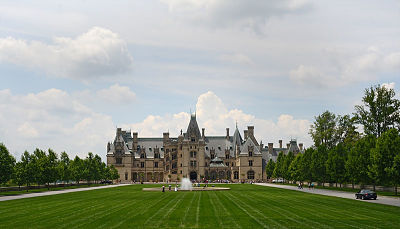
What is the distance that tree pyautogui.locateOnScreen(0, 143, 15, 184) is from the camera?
190 feet

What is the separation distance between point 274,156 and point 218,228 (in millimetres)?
142623

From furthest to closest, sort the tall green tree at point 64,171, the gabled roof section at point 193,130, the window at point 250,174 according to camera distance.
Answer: the gabled roof section at point 193,130 < the window at point 250,174 < the tall green tree at point 64,171

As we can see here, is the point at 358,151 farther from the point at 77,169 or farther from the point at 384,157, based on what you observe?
the point at 77,169

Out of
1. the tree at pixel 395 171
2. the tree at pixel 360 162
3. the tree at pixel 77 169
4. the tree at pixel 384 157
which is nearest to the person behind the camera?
the tree at pixel 395 171

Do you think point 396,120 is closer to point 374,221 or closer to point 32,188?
point 374,221

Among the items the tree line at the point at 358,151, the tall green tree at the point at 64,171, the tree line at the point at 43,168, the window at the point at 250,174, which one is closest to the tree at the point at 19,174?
the tree line at the point at 43,168

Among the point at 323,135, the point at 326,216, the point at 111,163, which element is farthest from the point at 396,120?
the point at 111,163

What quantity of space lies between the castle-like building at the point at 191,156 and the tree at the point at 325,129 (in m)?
41.3

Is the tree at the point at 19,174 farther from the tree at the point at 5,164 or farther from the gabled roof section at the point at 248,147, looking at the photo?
the gabled roof section at the point at 248,147

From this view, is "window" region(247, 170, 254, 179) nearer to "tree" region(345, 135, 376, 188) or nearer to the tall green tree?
the tall green tree

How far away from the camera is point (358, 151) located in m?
67.7

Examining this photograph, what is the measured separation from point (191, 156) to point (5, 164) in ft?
295

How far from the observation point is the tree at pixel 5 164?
190 ft

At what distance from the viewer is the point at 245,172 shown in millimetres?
142750
